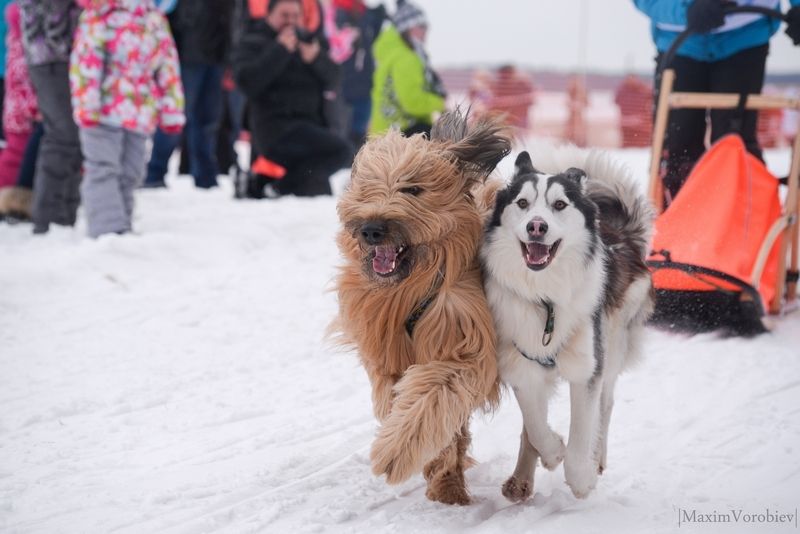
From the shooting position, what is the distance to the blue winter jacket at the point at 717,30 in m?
5.50

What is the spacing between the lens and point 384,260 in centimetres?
306

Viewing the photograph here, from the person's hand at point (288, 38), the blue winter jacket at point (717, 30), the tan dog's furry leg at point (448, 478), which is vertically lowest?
the tan dog's furry leg at point (448, 478)

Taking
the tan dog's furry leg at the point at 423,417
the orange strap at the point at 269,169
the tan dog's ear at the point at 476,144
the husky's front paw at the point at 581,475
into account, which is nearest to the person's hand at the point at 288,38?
the orange strap at the point at 269,169

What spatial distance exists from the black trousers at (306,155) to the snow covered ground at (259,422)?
2718 mm

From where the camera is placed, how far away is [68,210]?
7.45 meters

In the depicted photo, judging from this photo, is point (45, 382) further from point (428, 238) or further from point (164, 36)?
point (164, 36)

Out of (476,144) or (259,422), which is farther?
(259,422)

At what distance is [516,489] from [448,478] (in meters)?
0.28

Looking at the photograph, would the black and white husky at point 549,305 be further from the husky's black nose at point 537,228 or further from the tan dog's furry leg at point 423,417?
the tan dog's furry leg at point 423,417

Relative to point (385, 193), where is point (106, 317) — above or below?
below

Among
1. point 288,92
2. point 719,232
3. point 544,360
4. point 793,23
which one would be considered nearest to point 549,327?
point 544,360

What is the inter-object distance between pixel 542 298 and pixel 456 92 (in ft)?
56.6

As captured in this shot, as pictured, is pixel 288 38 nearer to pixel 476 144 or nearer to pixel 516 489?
pixel 476 144

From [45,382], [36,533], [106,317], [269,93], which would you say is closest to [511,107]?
Answer: [269,93]
